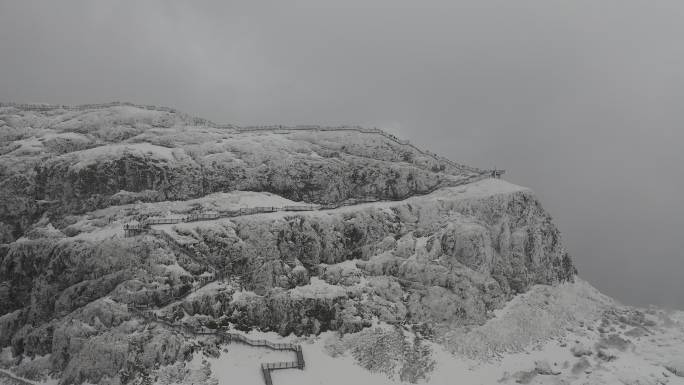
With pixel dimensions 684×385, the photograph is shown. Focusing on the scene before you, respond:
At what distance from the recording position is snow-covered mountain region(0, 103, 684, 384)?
45750 millimetres

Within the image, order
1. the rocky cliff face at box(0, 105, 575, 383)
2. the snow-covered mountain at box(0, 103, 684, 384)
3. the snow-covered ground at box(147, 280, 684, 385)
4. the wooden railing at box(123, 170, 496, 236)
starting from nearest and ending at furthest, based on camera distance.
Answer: the snow-covered ground at box(147, 280, 684, 385)
the snow-covered mountain at box(0, 103, 684, 384)
the rocky cliff face at box(0, 105, 575, 383)
the wooden railing at box(123, 170, 496, 236)

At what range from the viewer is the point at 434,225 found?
59938 millimetres

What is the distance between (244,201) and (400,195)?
68.6ft

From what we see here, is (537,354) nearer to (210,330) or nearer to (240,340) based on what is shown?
(240,340)

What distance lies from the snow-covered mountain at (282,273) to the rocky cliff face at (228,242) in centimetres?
19

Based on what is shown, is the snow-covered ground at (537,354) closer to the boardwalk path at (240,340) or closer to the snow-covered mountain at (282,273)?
the snow-covered mountain at (282,273)

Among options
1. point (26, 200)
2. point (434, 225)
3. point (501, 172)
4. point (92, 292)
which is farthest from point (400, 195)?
point (26, 200)

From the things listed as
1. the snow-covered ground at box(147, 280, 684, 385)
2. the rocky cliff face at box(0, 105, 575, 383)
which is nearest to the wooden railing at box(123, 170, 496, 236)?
the rocky cliff face at box(0, 105, 575, 383)

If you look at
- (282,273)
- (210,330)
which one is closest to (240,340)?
(210,330)

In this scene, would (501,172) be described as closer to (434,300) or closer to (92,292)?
(434,300)

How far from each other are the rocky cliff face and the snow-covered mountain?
0.19 metres

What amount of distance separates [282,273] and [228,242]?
6.67 meters

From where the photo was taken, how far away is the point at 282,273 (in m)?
52.5

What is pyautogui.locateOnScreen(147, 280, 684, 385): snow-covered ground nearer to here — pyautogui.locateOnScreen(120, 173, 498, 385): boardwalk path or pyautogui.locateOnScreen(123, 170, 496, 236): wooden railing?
pyautogui.locateOnScreen(120, 173, 498, 385): boardwalk path
